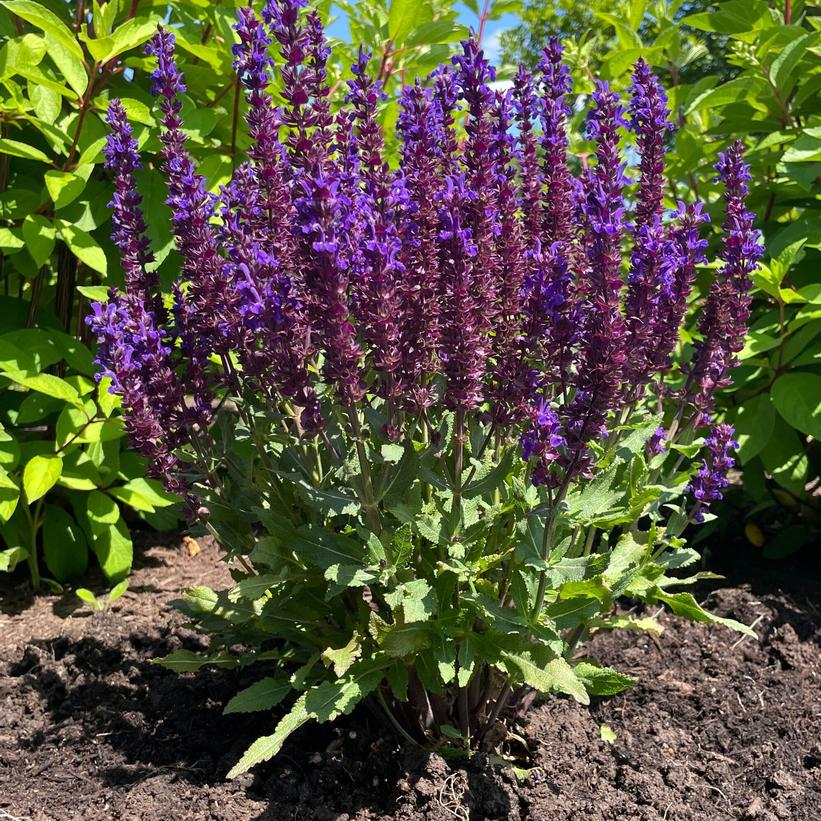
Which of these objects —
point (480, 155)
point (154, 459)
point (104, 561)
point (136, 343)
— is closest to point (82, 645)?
point (104, 561)

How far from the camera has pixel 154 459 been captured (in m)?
2.72

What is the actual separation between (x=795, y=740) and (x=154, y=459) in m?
2.53

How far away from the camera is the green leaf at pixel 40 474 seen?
365 cm

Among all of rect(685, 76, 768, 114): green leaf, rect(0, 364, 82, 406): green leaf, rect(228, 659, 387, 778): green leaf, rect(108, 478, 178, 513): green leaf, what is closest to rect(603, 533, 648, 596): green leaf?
rect(228, 659, 387, 778): green leaf

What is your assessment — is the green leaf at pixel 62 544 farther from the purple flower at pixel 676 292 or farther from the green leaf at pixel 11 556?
the purple flower at pixel 676 292

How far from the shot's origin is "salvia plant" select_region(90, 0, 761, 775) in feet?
7.64

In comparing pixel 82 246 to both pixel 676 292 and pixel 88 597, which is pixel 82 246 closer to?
pixel 88 597

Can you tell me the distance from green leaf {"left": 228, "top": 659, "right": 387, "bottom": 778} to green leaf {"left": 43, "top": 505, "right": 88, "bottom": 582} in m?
2.12

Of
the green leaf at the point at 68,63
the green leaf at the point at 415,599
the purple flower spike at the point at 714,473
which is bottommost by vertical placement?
the green leaf at the point at 415,599

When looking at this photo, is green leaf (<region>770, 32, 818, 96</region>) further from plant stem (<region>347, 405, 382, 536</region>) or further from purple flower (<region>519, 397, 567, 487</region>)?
plant stem (<region>347, 405, 382, 536</region>)

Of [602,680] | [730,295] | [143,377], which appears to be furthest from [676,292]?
[143,377]

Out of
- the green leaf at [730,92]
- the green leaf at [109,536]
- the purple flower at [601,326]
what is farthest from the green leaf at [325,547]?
the green leaf at [730,92]

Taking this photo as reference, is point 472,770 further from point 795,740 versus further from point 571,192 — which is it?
point 571,192

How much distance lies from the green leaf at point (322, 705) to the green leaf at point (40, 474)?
5.35 feet
